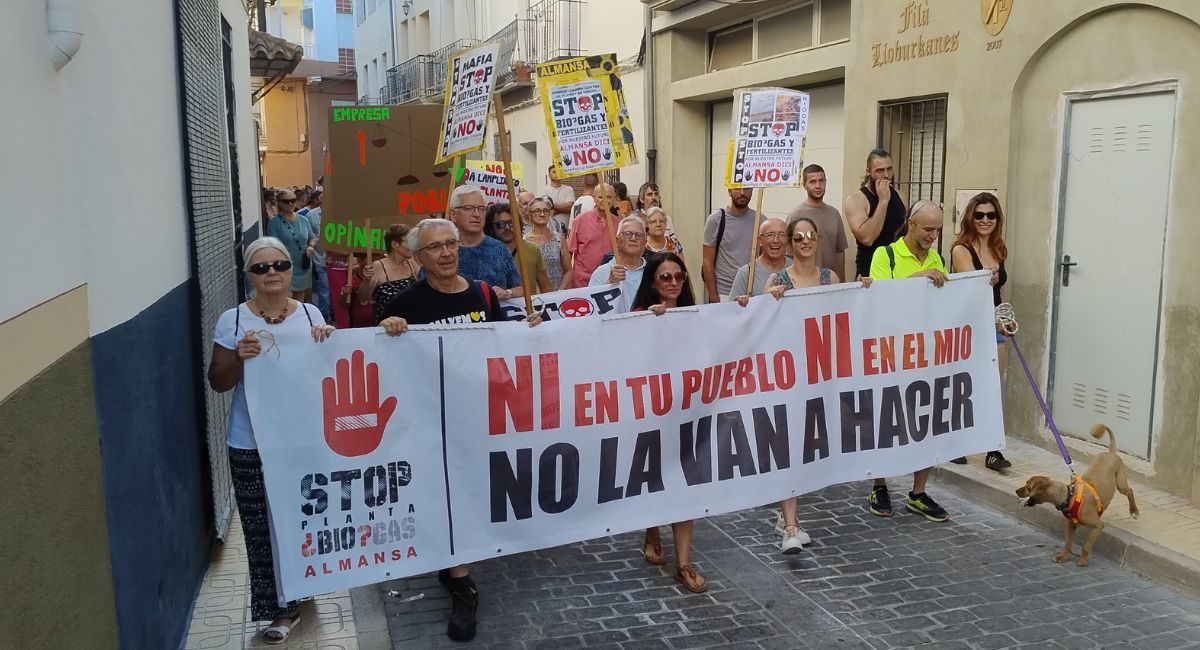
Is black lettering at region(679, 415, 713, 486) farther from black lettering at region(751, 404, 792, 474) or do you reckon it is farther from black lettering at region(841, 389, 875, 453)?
black lettering at region(841, 389, 875, 453)

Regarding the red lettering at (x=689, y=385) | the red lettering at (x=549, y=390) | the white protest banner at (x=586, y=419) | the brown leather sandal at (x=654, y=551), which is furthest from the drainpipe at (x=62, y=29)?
the brown leather sandal at (x=654, y=551)

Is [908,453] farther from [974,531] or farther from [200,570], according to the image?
[200,570]

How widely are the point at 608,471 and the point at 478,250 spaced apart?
2.10 metres

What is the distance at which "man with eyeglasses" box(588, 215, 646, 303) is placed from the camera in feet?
21.1

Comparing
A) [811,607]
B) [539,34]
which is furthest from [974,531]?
[539,34]

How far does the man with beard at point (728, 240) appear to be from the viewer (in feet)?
24.9

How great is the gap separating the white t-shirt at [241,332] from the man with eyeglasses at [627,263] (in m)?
2.44

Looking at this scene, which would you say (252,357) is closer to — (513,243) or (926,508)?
(513,243)

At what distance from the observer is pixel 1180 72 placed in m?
6.12

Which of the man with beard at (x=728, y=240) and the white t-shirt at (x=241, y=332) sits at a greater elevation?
the man with beard at (x=728, y=240)

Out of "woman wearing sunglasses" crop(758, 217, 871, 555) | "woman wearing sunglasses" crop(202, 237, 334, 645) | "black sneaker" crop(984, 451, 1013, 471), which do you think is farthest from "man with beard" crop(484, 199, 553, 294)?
"black sneaker" crop(984, 451, 1013, 471)

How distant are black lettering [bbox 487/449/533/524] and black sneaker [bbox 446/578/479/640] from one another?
40 centimetres

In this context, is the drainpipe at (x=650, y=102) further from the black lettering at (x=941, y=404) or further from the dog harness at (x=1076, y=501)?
the dog harness at (x=1076, y=501)

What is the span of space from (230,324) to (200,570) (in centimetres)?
169
